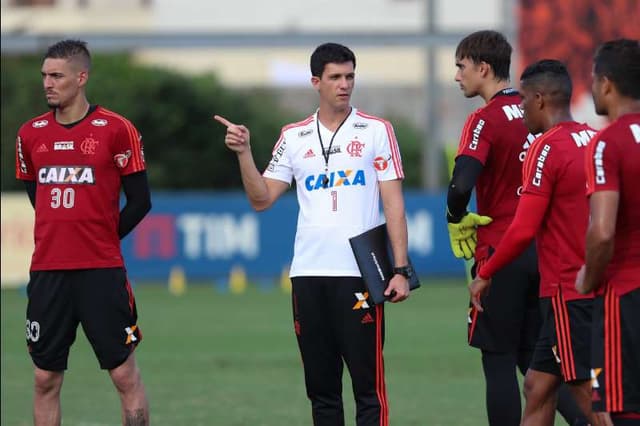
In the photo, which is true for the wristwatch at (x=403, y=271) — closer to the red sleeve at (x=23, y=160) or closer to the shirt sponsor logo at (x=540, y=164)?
the shirt sponsor logo at (x=540, y=164)

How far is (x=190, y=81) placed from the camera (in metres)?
39.4

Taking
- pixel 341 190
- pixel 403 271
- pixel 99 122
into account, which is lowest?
pixel 403 271

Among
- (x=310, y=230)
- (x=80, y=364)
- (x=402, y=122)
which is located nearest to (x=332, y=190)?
(x=310, y=230)

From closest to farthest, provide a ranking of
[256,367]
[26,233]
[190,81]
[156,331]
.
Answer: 1. [256,367]
2. [156,331]
3. [26,233]
4. [190,81]

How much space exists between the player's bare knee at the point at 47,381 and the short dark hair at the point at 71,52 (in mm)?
1845

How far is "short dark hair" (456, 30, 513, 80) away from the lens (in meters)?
8.30

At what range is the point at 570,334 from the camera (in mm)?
7270

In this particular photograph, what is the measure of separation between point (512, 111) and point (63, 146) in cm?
263

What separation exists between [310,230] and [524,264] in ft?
4.16

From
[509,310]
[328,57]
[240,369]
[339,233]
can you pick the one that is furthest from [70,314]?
[240,369]

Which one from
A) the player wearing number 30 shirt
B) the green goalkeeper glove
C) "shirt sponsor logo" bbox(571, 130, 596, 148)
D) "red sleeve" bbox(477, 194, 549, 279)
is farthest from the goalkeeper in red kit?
"shirt sponsor logo" bbox(571, 130, 596, 148)

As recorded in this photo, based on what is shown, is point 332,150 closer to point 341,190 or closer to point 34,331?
point 341,190

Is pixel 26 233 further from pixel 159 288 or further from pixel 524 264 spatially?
pixel 524 264

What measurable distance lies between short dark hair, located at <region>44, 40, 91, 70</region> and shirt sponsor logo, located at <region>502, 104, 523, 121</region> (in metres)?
2.53
